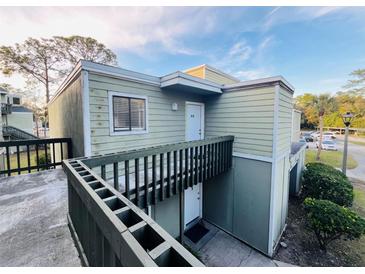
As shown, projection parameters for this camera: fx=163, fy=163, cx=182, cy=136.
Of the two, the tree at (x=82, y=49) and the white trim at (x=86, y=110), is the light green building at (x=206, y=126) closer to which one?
the white trim at (x=86, y=110)

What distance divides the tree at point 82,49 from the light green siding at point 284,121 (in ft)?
46.1

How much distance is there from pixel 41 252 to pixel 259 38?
30.1ft

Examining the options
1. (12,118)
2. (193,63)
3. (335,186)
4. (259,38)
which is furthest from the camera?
(12,118)

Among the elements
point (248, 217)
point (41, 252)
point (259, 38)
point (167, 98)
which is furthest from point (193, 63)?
point (41, 252)

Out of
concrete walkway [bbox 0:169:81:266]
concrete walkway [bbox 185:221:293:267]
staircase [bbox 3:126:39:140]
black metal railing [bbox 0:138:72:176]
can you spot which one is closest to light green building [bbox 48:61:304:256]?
concrete walkway [bbox 185:221:293:267]

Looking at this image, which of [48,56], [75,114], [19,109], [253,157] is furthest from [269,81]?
[19,109]

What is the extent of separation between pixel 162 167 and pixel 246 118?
321 centimetres

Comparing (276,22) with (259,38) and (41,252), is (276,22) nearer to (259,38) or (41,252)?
(259,38)

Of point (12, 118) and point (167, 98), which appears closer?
point (167, 98)

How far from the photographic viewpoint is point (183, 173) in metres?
4.04

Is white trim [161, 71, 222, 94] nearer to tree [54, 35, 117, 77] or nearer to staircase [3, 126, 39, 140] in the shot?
tree [54, 35, 117, 77]
